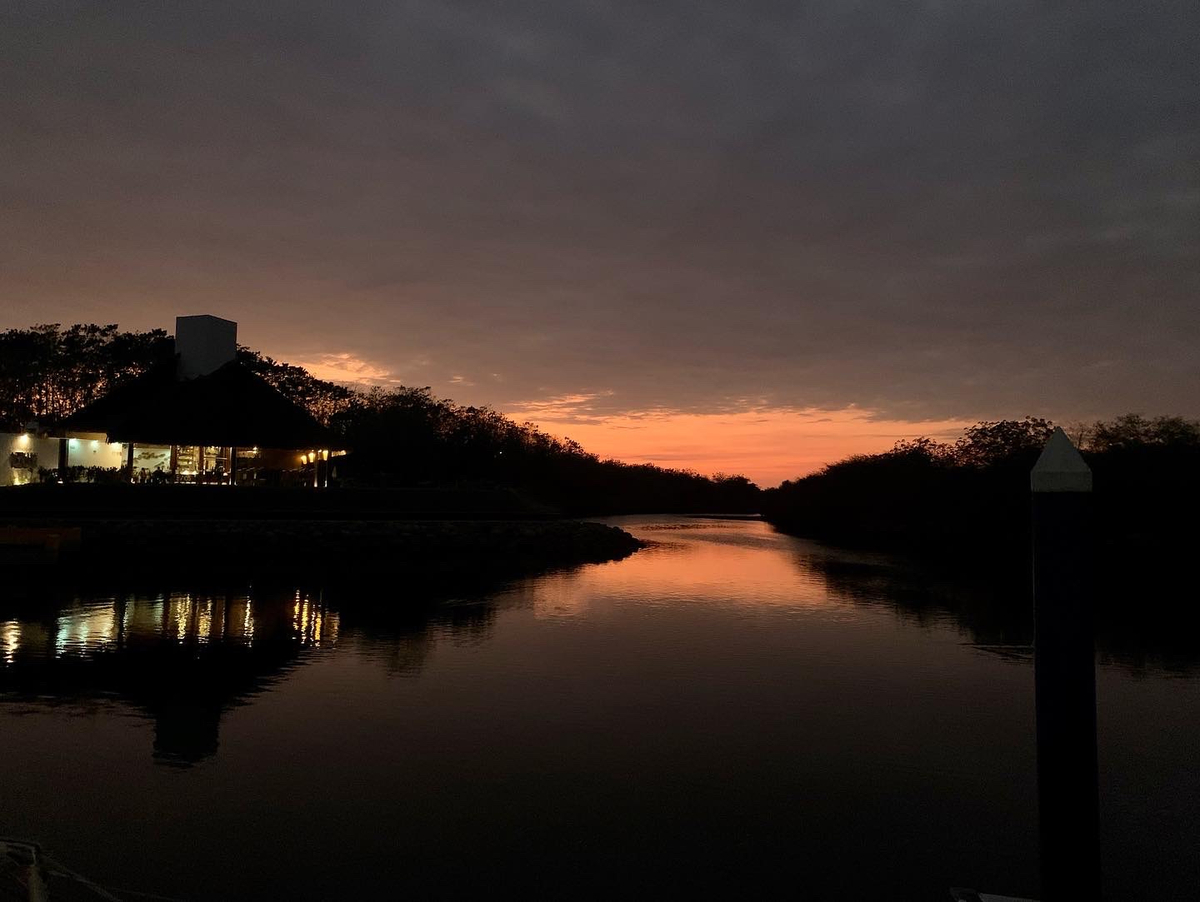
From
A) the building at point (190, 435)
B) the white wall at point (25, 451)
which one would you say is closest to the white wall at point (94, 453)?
the building at point (190, 435)

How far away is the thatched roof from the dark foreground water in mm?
19882

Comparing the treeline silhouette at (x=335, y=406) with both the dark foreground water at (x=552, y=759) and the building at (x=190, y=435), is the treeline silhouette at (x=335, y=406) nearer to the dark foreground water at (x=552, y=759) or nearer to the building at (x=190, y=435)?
the building at (x=190, y=435)

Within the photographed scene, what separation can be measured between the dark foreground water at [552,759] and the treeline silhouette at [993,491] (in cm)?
2679

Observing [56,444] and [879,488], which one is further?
[879,488]

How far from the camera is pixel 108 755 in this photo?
6.84 metres

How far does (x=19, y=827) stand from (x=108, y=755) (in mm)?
1505

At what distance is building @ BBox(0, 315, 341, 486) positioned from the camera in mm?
32250

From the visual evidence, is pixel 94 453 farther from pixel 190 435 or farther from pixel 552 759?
pixel 552 759

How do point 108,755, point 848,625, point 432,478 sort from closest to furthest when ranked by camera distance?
point 108,755
point 848,625
point 432,478

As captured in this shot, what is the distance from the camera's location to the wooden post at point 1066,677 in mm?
3992

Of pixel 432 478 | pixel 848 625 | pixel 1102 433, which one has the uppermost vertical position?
pixel 1102 433

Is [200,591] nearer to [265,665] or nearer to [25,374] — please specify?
[265,665]

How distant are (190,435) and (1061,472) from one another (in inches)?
1369

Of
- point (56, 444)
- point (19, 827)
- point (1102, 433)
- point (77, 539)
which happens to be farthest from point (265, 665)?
point (1102, 433)
